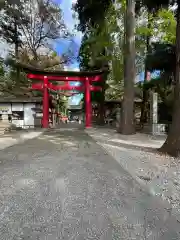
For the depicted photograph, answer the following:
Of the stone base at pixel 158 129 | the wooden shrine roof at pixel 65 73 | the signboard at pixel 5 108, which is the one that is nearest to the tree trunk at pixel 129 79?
the stone base at pixel 158 129

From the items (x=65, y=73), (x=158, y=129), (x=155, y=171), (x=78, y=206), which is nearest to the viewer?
(x=78, y=206)

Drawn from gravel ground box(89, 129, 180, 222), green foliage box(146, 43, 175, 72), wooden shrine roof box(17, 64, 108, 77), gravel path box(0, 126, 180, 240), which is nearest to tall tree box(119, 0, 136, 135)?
green foliage box(146, 43, 175, 72)

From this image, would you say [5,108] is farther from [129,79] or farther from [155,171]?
[155,171]

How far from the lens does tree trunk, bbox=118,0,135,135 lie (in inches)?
623

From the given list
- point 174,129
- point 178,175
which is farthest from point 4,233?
A: point 174,129

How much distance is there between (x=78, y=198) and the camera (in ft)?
13.9

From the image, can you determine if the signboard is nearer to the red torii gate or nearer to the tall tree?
the red torii gate

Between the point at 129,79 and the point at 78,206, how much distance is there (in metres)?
13.1

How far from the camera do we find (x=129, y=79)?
1630cm

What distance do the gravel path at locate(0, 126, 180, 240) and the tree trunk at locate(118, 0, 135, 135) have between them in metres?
9.51

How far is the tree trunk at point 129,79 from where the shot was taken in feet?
51.9

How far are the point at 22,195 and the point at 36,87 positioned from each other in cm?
1803

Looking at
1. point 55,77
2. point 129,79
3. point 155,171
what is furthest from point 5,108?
point 155,171

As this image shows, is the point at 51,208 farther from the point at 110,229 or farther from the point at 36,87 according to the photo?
the point at 36,87
